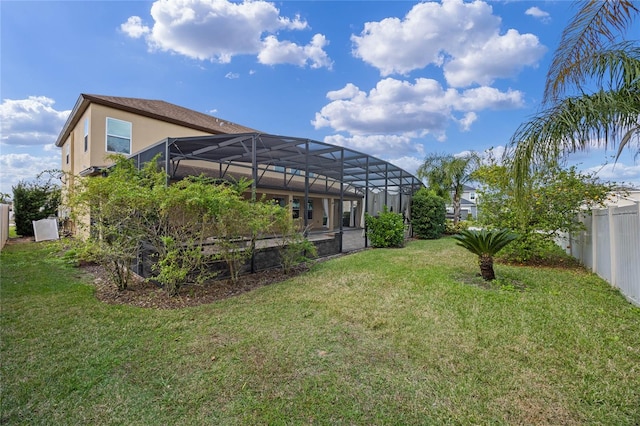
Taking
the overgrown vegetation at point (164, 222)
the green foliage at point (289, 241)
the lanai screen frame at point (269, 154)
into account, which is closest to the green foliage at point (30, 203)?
the lanai screen frame at point (269, 154)

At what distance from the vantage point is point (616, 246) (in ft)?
18.7

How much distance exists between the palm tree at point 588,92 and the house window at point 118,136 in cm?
1317

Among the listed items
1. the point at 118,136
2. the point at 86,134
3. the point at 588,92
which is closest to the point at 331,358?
the point at 588,92

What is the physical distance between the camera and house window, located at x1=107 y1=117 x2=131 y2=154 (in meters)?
11.3

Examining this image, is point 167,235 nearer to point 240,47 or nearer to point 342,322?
point 342,322

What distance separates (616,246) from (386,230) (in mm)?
6754

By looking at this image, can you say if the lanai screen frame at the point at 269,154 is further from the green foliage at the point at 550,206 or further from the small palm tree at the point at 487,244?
the green foliage at the point at 550,206

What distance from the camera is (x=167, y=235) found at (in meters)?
5.54

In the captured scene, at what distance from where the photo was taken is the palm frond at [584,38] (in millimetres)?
4070

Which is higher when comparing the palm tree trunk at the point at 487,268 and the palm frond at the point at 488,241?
the palm frond at the point at 488,241

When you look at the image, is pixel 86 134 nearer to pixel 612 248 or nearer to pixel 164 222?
pixel 164 222

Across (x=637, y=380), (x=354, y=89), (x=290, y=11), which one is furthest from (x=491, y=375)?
(x=354, y=89)

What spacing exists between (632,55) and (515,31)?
11.3 ft

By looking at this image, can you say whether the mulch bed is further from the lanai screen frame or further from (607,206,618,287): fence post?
(607,206,618,287): fence post
